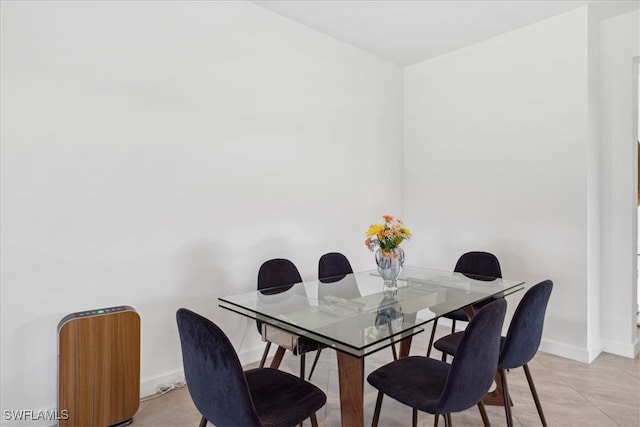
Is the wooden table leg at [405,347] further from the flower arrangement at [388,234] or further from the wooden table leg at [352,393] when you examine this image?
the wooden table leg at [352,393]

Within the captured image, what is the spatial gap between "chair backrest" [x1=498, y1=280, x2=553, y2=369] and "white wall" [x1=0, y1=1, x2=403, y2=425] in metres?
1.90

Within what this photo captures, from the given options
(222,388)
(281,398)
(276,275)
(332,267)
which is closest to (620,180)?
(332,267)

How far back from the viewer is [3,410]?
76.1 inches

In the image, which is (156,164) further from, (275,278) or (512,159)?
(512,159)

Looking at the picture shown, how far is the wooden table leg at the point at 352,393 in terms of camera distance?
1552 millimetres

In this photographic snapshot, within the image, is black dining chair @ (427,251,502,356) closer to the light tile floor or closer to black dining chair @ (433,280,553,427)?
the light tile floor

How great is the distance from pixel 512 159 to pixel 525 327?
2.15 metres

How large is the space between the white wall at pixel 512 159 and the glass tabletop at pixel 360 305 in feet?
3.23

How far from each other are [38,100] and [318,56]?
7.55 feet

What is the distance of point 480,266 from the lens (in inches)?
115

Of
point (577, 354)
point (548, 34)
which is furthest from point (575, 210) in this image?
point (548, 34)

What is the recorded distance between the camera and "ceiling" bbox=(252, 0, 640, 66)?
298 cm

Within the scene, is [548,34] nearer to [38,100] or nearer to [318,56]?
[318,56]

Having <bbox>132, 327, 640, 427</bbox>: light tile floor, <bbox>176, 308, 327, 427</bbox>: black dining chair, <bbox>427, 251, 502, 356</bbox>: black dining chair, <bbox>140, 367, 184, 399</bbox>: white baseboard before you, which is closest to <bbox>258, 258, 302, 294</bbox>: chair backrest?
<bbox>132, 327, 640, 427</bbox>: light tile floor
